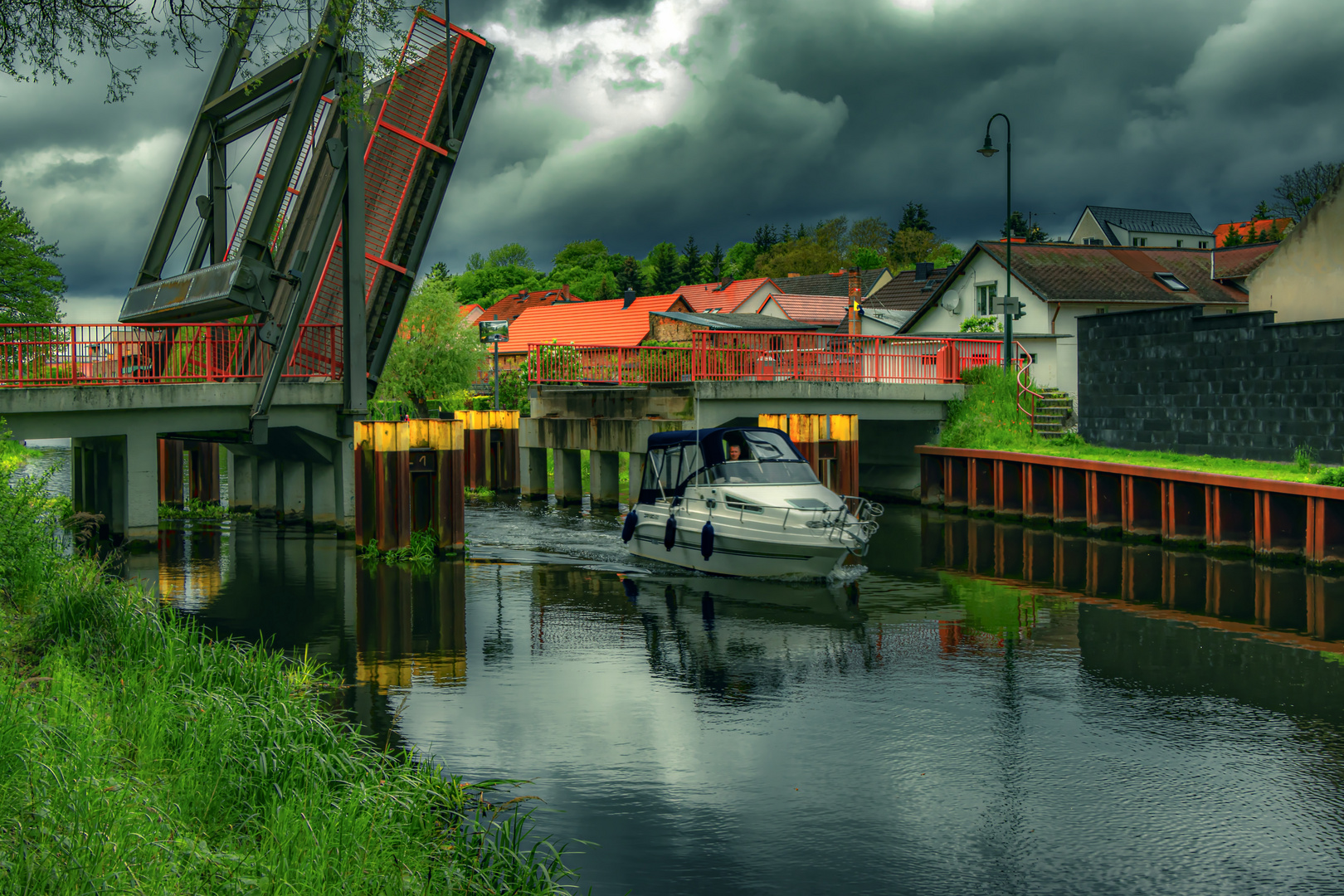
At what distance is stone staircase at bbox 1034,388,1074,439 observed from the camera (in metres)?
29.8

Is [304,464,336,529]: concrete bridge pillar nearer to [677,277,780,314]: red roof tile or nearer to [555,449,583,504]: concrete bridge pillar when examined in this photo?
[555,449,583,504]: concrete bridge pillar

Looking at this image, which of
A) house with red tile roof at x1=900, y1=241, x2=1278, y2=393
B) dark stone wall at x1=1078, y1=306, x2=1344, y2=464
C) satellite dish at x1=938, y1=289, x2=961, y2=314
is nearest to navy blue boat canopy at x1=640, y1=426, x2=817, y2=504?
dark stone wall at x1=1078, y1=306, x2=1344, y2=464

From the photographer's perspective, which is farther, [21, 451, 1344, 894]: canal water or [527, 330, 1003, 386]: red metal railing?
[527, 330, 1003, 386]: red metal railing

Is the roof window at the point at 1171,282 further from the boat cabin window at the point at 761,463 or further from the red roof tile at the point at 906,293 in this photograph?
the boat cabin window at the point at 761,463

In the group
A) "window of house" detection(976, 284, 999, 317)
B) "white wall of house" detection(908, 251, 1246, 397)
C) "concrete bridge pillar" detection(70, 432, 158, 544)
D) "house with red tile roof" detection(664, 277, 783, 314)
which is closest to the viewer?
"concrete bridge pillar" detection(70, 432, 158, 544)

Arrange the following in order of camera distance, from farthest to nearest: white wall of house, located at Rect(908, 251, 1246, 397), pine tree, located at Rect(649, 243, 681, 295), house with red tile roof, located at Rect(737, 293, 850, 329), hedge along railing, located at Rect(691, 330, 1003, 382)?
pine tree, located at Rect(649, 243, 681, 295) → house with red tile roof, located at Rect(737, 293, 850, 329) → white wall of house, located at Rect(908, 251, 1246, 397) → hedge along railing, located at Rect(691, 330, 1003, 382)

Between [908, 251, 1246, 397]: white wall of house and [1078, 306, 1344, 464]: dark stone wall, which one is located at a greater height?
[908, 251, 1246, 397]: white wall of house

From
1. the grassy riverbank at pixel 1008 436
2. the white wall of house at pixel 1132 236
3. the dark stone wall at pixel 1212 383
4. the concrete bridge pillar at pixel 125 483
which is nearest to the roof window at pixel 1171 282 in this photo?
the grassy riverbank at pixel 1008 436

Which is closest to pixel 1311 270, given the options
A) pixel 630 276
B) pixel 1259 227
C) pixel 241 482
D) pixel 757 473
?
pixel 757 473

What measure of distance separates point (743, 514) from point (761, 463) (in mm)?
1148

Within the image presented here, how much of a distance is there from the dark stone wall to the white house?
258 feet


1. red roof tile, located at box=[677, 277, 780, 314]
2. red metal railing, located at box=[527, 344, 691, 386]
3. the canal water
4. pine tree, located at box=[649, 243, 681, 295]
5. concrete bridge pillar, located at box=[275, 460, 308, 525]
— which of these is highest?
pine tree, located at box=[649, 243, 681, 295]

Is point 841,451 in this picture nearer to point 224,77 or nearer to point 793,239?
point 224,77

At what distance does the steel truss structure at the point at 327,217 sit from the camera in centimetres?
2025
